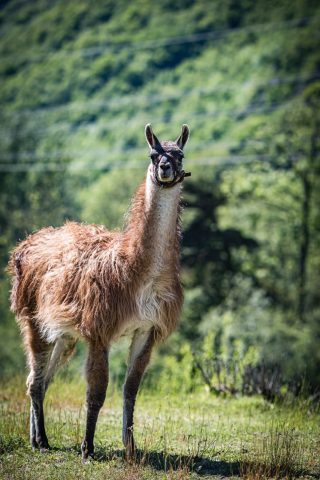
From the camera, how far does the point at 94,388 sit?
6879mm

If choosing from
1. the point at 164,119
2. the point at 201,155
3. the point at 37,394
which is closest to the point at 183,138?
the point at 37,394

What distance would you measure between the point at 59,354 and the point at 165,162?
8.21ft

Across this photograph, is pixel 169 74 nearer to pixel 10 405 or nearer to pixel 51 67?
pixel 51 67

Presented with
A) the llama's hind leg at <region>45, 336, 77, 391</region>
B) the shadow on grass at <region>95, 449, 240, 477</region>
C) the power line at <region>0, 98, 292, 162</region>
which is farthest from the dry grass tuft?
the power line at <region>0, 98, 292, 162</region>

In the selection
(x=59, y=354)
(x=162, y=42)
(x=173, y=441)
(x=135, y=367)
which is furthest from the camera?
(x=162, y=42)

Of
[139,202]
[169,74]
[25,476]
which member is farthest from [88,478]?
[169,74]

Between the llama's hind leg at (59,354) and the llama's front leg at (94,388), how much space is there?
3.07 ft

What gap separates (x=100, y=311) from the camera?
689 centimetres

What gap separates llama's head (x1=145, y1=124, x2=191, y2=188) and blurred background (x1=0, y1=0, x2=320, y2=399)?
198 centimetres

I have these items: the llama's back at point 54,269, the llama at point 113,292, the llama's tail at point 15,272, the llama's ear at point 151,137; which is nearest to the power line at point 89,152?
the llama's tail at point 15,272

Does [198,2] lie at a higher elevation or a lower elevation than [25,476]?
higher

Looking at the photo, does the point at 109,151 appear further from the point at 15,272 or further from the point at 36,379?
the point at 36,379

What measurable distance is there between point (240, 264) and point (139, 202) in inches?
1229

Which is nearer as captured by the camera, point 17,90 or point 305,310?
point 305,310
